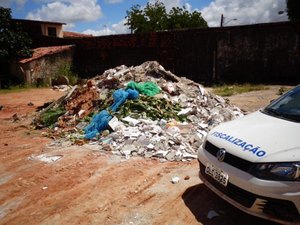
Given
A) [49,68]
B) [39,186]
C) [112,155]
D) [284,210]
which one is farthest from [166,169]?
[49,68]

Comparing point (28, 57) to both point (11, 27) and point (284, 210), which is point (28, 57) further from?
point (284, 210)

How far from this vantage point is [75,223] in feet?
12.3

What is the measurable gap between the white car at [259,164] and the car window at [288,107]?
0.04 feet

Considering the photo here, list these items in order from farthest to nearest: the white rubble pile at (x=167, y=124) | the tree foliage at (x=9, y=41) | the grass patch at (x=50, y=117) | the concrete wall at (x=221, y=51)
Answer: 1. the tree foliage at (x=9, y=41)
2. the concrete wall at (x=221, y=51)
3. the grass patch at (x=50, y=117)
4. the white rubble pile at (x=167, y=124)

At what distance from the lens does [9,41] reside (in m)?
20.2

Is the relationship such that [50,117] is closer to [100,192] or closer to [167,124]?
[167,124]

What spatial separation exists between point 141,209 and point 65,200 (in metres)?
1.15

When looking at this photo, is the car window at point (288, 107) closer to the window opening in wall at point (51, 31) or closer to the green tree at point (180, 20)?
the window opening in wall at point (51, 31)

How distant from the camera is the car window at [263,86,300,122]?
11.9 ft

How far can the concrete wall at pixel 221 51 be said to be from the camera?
51.8 ft

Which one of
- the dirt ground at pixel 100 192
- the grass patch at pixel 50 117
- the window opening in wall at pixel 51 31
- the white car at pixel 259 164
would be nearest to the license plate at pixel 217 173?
the white car at pixel 259 164

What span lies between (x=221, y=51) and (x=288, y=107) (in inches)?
564

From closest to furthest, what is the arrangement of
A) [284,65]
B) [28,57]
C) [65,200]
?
[65,200]
[284,65]
[28,57]

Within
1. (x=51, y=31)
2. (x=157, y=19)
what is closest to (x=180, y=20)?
(x=157, y=19)
